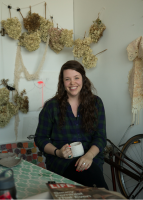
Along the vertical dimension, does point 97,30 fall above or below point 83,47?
above

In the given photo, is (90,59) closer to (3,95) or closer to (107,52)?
(107,52)

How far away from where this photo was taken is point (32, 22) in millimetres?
2395

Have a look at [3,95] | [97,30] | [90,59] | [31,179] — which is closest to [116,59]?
[90,59]

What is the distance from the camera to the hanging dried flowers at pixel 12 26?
2.26 m

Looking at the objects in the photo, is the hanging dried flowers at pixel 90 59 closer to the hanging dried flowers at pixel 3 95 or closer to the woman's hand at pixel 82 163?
the hanging dried flowers at pixel 3 95

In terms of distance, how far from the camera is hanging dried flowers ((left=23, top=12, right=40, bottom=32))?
2395 mm

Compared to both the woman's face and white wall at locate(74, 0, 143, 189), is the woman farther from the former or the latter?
white wall at locate(74, 0, 143, 189)

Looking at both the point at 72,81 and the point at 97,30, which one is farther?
the point at 97,30

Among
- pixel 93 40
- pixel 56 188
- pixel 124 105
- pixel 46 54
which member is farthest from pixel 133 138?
pixel 46 54

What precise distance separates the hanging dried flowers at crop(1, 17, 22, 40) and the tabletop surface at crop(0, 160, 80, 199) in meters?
1.65

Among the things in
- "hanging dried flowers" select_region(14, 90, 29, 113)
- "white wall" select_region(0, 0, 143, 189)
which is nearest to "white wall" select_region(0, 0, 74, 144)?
"white wall" select_region(0, 0, 143, 189)

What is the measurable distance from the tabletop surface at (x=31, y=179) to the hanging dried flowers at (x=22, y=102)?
1449 mm

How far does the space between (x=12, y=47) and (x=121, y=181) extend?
1973mm

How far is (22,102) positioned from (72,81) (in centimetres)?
119
